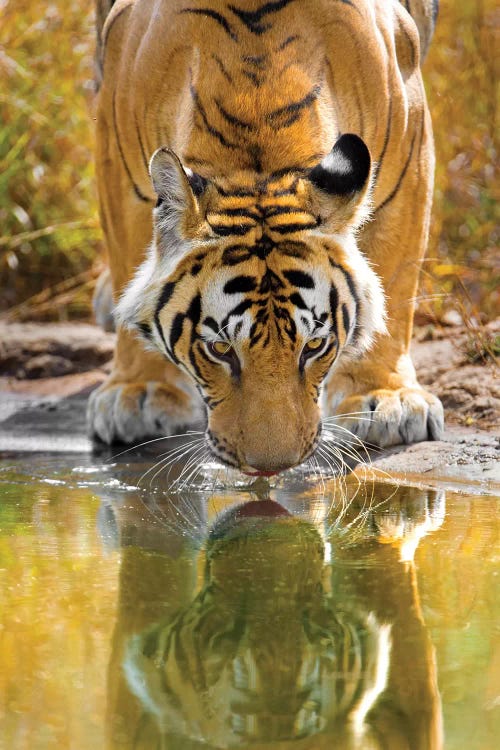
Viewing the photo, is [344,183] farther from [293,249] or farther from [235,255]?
[235,255]

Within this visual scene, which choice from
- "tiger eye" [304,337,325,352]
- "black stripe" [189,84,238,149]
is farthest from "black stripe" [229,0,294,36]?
"tiger eye" [304,337,325,352]

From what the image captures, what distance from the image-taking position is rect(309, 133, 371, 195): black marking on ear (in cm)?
299

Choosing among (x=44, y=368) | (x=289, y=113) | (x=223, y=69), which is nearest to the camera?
(x=289, y=113)

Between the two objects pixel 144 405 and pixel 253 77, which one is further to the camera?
pixel 144 405

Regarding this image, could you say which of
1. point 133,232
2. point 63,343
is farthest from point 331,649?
point 63,343

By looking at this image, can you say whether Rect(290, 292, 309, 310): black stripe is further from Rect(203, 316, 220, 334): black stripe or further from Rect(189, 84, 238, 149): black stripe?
Rect(189, 84, 238, 149): black stripe

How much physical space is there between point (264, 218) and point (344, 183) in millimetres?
234

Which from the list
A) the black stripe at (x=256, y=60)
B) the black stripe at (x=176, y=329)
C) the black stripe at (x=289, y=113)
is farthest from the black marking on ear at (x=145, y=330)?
the black stripe at (x=256, y=60)

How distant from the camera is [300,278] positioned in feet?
9.90

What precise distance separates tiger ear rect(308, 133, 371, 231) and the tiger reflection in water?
2.93 feet

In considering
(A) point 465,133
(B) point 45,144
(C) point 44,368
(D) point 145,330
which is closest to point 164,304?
(D) point 145,330

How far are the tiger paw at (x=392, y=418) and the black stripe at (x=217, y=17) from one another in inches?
47.9

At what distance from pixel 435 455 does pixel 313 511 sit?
69 cm

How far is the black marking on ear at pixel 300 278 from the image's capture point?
9.84ft
